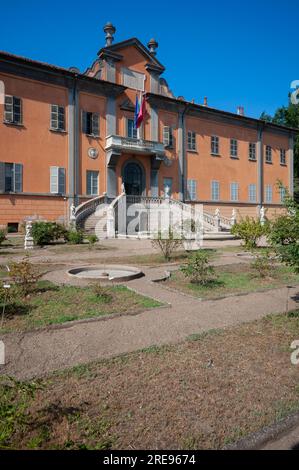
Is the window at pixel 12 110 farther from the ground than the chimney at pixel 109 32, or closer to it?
closer to it

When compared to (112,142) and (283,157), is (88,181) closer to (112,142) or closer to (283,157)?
(112,142)

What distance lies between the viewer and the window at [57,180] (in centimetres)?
2269

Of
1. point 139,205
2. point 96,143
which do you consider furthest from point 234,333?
point 96,143

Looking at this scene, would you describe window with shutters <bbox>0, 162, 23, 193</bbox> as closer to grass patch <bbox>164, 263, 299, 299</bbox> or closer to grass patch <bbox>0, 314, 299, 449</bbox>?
grass patch <bbox>164, 263, 299, 299</bbox>

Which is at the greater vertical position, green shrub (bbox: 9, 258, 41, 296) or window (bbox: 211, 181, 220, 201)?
window (bbox: 211, 181, 220, 201)

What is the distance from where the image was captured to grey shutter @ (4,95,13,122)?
21.0 metres

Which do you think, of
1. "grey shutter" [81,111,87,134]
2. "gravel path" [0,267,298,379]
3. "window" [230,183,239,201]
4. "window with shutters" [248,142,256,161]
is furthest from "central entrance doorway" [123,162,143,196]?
"gravel path" [0,267,298,379]

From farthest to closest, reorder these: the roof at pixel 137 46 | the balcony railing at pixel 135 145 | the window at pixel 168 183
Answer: the window at pixel 168 183
the roof at pixel 137 46
the balcony railing at pixel 135 145

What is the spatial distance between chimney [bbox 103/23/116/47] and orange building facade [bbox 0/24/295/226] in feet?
0.23

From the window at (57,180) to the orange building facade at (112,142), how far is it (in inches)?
2.7

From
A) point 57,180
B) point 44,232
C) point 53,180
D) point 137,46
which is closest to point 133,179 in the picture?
point 57,180

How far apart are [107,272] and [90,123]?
1781 centimetres

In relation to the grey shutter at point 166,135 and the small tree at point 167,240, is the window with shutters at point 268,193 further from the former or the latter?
the small tree at point 167,240

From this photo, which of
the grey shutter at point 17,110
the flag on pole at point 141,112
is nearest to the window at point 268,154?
the flag on pole at point 141,112
